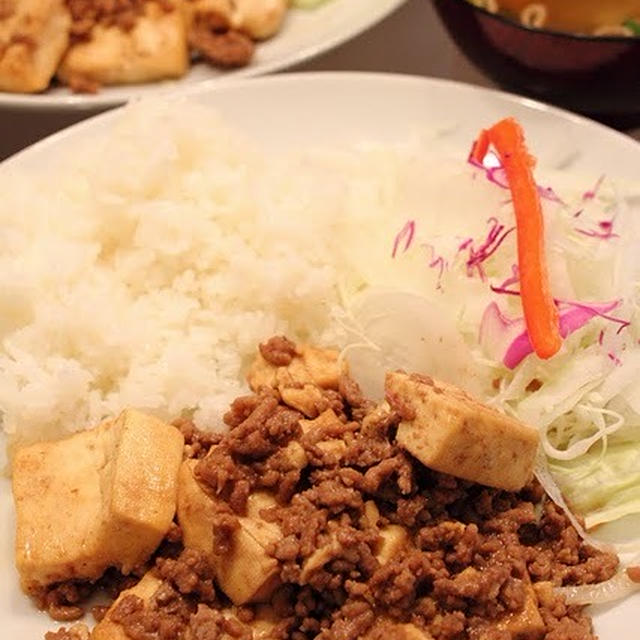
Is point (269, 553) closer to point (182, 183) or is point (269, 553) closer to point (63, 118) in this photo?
point (182, 183)

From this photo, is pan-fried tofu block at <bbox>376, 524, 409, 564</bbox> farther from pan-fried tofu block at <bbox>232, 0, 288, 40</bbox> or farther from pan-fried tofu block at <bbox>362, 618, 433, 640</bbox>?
pan-fried tofu block at <bbox>232, 0, 288, 40</bbox>

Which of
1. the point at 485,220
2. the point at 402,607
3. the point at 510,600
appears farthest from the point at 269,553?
the point at 485,220

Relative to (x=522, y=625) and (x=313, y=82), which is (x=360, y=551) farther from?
(x=313, y=82)

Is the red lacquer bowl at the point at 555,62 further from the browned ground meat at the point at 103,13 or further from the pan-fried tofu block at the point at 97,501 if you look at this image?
the pan-fried tofu block at the point at 97,501

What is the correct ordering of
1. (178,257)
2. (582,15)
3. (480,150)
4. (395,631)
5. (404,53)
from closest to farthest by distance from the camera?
(395,631) → (178,257) → (480,150) → (582,15) → (404,53)

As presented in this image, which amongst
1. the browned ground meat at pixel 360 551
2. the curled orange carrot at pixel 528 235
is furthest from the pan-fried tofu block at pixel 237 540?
the curled orange carrot at pixel 528 235

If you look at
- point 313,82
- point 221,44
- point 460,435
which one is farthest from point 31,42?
point 460,435
